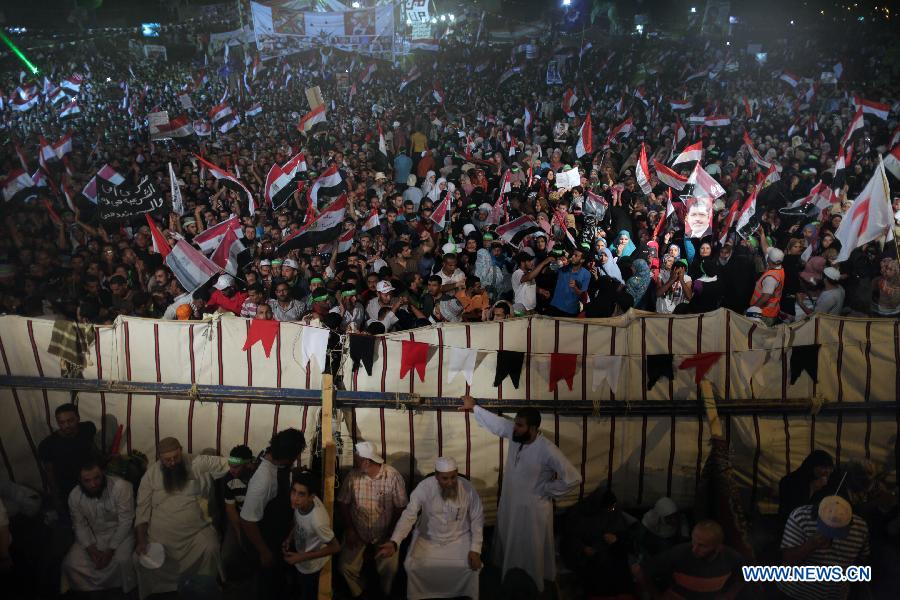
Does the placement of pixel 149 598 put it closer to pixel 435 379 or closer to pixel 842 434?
pixel 435 379

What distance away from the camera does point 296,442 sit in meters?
5.21

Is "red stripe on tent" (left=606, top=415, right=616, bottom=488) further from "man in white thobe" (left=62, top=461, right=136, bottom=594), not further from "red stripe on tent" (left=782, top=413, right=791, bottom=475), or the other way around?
"man in white thobe" (left=62, top=461, right=136, bottom=594)

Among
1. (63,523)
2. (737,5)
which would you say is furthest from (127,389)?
(737,5)

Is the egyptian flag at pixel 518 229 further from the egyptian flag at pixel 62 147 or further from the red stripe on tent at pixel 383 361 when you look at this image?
the egyptian flag at pixel 62 147

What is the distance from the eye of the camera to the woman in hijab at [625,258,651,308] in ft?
28.1

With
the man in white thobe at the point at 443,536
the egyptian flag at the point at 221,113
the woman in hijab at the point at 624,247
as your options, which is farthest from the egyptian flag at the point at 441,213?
the egyptian flag at the point at 221,113

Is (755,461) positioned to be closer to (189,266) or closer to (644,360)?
(644,360)

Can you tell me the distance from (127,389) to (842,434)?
6.38 meters

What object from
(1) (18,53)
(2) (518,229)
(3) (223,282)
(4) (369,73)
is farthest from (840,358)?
(1) (18,53)

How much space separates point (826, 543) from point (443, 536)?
2677mm

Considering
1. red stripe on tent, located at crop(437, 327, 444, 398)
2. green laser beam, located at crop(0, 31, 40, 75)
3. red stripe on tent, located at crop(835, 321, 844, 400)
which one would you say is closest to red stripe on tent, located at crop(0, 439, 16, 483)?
red stripe on tent, located at crop(437, 327, 444, 398)

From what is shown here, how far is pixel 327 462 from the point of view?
536cm

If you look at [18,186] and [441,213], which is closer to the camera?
[441,213]

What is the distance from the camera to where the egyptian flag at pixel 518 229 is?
10.4 meters
